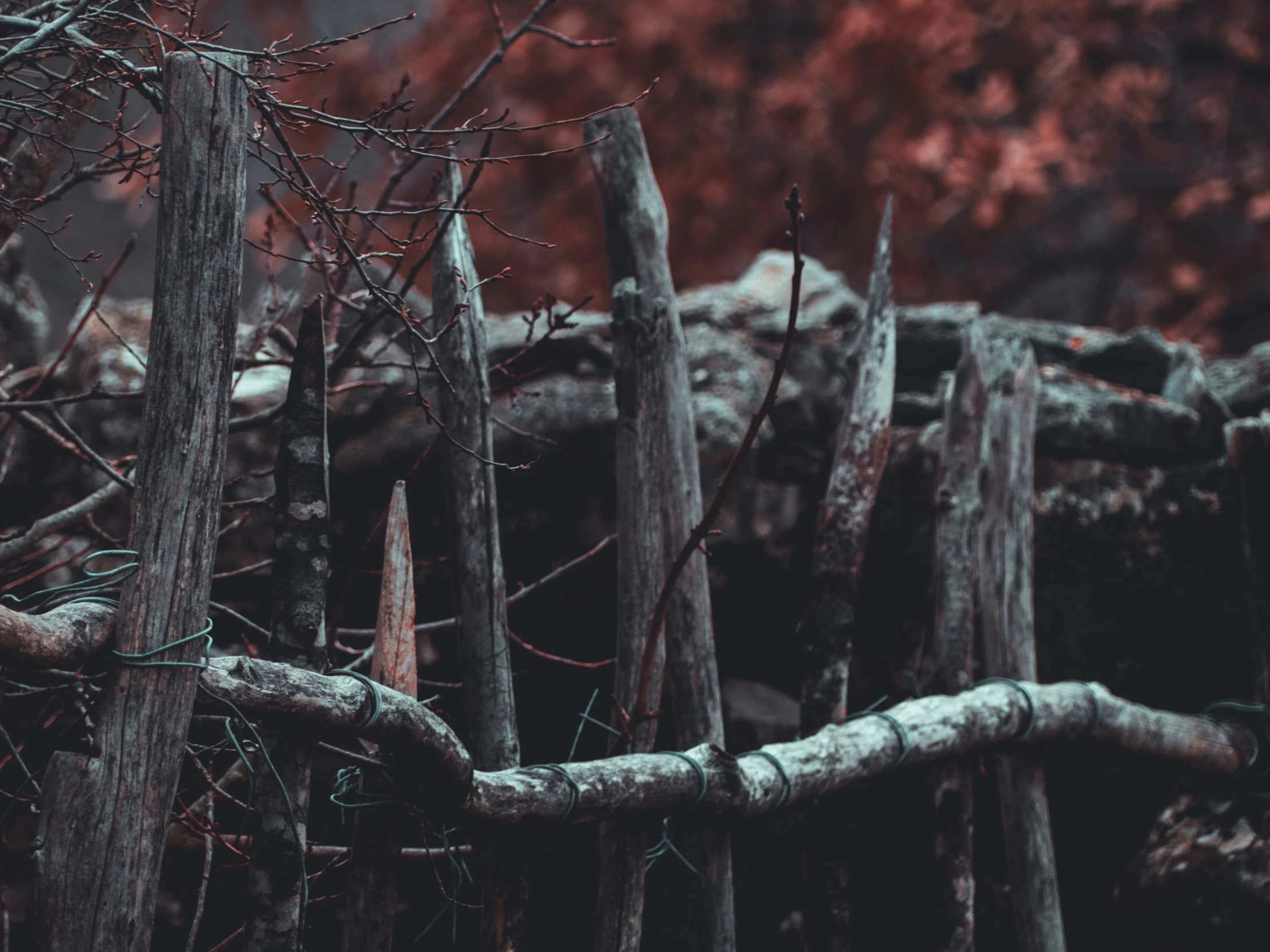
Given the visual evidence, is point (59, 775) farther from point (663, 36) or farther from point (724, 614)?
point (663, 36)

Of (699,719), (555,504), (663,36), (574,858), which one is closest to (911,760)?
(699,719)

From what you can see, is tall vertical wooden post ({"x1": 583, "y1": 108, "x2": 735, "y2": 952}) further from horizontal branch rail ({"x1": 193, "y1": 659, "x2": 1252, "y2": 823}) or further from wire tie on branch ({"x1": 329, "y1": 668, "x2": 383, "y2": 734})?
wire tie on branch ({"x1": 329, "y1": 668, "x2": 383, "y2": 734})

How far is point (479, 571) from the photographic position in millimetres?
2289

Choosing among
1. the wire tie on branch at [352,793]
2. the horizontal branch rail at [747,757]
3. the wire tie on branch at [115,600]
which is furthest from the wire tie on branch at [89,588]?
the wire tie on branch at [352,793]

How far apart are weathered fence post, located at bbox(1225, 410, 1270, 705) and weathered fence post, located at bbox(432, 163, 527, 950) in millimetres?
2308

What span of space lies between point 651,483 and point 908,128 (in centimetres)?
638

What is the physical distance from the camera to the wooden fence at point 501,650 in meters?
1.58

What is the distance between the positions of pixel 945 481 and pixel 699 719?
108 cm

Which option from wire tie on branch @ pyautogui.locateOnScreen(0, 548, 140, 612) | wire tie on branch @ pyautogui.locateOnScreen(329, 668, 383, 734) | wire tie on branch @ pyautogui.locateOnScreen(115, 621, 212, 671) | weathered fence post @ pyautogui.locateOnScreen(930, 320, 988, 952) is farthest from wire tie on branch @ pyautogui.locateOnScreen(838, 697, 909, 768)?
wire tie on branch @ pyautogui.locateOnScreen(0, 548, 140, 612)

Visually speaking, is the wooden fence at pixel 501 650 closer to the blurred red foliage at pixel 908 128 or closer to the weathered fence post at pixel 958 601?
the weathered fence post at pixel 958 601

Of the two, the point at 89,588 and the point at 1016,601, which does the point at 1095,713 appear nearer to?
the point at 1016,601

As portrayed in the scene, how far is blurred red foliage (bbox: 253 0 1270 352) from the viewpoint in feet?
25.4

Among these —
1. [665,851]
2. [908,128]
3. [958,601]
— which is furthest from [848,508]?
[908,128]

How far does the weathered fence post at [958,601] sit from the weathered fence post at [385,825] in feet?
5.22
